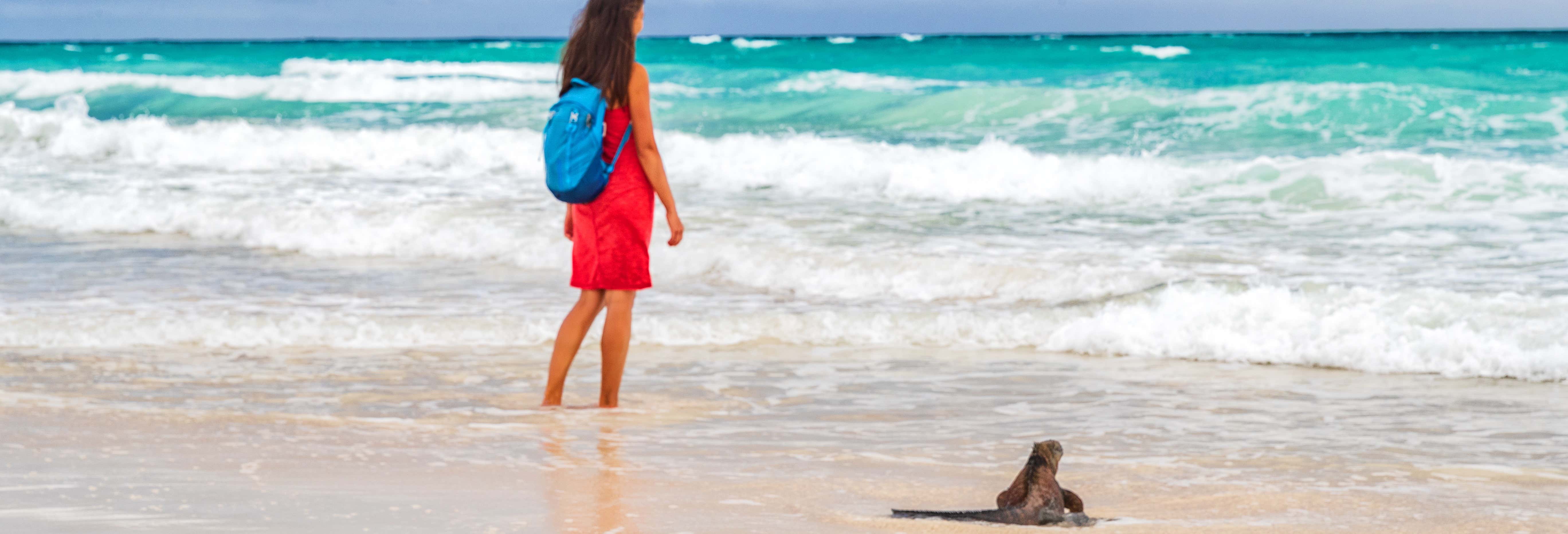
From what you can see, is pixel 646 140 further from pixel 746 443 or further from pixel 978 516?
pixel 978 516

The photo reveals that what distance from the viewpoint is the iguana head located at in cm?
285

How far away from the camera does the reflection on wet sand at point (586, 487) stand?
2.77m

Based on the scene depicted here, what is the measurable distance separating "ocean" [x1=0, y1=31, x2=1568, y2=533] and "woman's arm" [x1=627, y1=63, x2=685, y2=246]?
661 millimetres

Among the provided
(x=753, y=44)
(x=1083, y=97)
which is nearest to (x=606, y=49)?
(x=1083, y=97)

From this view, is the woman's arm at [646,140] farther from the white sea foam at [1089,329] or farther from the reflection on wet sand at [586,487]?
the white sea foam at [1089,329]

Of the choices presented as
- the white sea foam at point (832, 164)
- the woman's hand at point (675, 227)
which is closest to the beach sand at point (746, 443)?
the woman's hand at point (675, 227)

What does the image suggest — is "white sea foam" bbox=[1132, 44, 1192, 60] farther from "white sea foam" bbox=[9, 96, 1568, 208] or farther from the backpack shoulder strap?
the backpack shoulder strap

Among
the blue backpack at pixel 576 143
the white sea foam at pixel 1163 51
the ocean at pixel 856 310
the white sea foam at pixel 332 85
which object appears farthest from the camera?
the white sea foam at pixel 1163 51

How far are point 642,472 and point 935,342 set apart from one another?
109 inches

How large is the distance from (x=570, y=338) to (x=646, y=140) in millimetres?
714

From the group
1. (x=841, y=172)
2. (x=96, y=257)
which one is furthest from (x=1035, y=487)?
(x=841, y=172)

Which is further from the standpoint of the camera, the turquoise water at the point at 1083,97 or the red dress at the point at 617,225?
the turquoise water at the point at 1083,97

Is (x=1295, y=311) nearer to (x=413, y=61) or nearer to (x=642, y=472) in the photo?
(x=642, y=472)

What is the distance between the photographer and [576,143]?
385 centimetres
